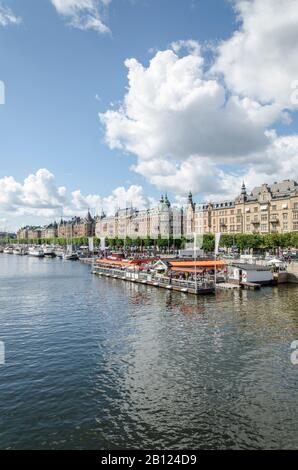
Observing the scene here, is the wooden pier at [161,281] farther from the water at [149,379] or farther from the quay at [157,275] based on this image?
the water at [149,379]

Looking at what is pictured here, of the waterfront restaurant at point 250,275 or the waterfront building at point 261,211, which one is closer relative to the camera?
the waterfront restaurant at point 250,275

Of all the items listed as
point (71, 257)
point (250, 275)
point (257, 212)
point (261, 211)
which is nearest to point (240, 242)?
point (261, 211)

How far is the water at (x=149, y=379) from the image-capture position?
18219 millimetres

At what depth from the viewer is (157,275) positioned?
7450 centimetres

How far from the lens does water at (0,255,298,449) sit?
1822 centimetres

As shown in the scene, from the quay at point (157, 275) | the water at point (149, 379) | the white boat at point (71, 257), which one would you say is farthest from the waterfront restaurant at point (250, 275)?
the white boat at point (71, 257)

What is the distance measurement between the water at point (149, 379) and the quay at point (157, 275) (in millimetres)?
14362

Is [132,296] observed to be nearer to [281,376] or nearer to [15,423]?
[281,376]

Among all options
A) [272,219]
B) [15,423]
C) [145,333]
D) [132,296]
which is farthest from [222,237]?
[15,423]

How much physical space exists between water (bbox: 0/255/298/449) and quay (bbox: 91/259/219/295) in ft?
47.1

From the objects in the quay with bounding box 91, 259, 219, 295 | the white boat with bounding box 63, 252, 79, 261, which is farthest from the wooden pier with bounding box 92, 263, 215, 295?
the white boat with bounding box 63, 252, 79, 261

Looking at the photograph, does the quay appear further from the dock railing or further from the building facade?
the building facade

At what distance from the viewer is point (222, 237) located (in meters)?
141
